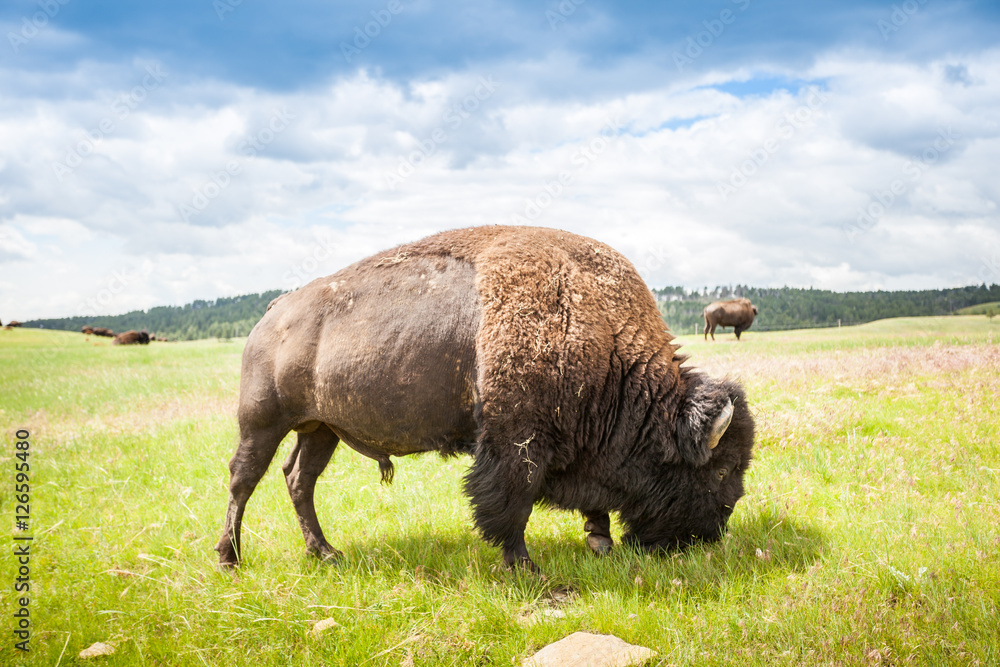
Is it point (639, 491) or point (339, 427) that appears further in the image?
point (339, 427)

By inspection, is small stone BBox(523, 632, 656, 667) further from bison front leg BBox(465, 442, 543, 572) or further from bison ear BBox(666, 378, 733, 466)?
bison ear BBox(666, 378, 733, 466)

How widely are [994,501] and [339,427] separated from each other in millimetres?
5935

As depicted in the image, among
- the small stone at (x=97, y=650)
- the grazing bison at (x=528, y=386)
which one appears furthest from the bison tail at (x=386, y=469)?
the small stone at (x=97, y=650)

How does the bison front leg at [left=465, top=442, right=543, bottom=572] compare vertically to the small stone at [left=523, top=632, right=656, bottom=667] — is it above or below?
above

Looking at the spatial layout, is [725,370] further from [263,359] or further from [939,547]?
[263,359]

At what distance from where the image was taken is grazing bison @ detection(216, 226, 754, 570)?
461 centimetres

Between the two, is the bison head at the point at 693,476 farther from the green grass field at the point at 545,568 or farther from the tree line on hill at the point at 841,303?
the tree line on hill at the point at 841,303

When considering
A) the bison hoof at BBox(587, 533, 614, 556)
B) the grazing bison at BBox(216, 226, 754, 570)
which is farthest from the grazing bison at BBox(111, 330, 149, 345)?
the bison hoof at BBox(587, 533, 614, 556)

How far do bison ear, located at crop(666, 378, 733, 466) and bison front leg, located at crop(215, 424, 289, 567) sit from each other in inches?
139

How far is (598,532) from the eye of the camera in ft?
18.0

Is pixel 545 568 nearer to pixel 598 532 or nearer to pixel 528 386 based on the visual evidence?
pixel 598 532

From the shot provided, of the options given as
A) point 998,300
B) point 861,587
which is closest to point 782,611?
point 861,587

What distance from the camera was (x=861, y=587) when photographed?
405cm

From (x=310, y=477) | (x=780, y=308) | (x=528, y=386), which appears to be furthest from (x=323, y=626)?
(x=780, y=308)
